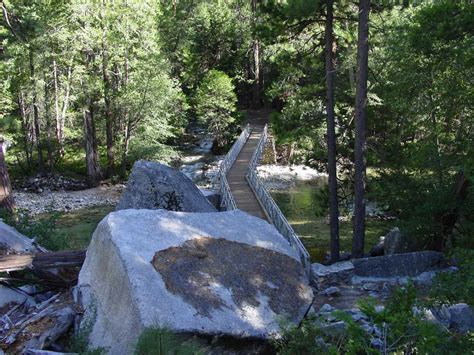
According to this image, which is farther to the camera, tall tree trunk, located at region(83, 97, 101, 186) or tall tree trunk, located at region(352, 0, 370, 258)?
tall tree trunk, located at region(83, 97, 101, 186)

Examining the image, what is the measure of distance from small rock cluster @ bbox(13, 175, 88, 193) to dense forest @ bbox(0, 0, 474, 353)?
0.55 meters

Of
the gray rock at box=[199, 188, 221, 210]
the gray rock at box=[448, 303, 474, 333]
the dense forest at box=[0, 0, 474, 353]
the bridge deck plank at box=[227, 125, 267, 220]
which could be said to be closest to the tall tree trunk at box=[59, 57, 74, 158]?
the dense forest at box=[0, 0, 474, 353]

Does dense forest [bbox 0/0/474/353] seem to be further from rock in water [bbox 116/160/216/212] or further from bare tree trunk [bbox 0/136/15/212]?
rock in water [bbox 116/160/216/212]

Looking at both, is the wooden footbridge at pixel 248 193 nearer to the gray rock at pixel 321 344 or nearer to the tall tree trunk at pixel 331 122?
the tall tree trunk at pixel 331 122

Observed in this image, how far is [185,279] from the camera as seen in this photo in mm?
5855

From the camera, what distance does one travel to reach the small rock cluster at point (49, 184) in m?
25.8

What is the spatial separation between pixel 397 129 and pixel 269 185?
11872 mm

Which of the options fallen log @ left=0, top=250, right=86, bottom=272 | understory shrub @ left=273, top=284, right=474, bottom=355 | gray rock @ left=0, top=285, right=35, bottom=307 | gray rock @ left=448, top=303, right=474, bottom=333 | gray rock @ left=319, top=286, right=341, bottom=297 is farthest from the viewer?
gray rock @ left=319, top=286, right=341, bottom=297

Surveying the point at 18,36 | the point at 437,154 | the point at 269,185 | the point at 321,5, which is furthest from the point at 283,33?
the point at 269,185

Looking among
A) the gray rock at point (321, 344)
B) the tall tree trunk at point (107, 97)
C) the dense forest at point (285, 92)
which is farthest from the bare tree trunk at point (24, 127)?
the gray rock at point (321, 344)

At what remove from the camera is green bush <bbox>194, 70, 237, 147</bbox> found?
29.3 metres

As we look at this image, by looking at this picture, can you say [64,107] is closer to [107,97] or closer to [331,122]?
[107,97]

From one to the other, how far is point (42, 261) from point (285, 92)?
20.7 metres

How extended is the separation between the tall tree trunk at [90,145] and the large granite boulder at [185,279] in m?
19.9
